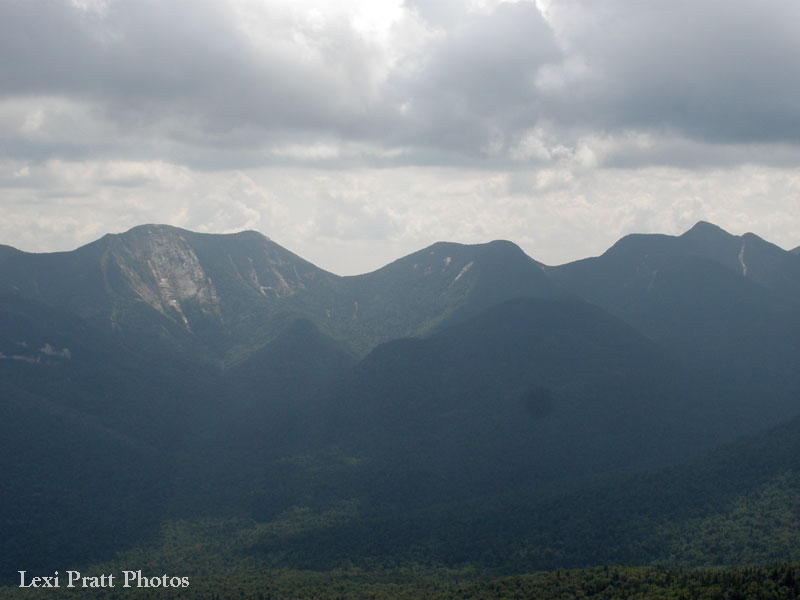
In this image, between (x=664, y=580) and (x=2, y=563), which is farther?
(x=2, y=563)

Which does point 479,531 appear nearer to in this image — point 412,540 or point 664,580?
point 412,540

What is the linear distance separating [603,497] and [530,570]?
42433 mm

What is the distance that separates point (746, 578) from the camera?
354ft

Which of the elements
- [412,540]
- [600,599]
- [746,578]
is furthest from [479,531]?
[746,578]

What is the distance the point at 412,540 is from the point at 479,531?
52.5 ft

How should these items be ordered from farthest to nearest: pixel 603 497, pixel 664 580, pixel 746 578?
pixel 603 497
pixel 664 580
pixel 746 578

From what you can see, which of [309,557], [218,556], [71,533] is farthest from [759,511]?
[71,533]

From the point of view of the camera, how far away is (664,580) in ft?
386

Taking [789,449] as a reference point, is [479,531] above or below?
below

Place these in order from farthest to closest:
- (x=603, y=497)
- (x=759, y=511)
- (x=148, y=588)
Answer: (x=603, y=497) → (x=759, y=511) → (x=148, y=588)

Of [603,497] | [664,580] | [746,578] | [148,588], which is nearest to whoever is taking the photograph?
[746,578]

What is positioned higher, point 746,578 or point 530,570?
point 746,578

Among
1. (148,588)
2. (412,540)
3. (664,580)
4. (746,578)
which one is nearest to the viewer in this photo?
(746,578)

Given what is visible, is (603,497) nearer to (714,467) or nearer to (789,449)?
(714,467)
